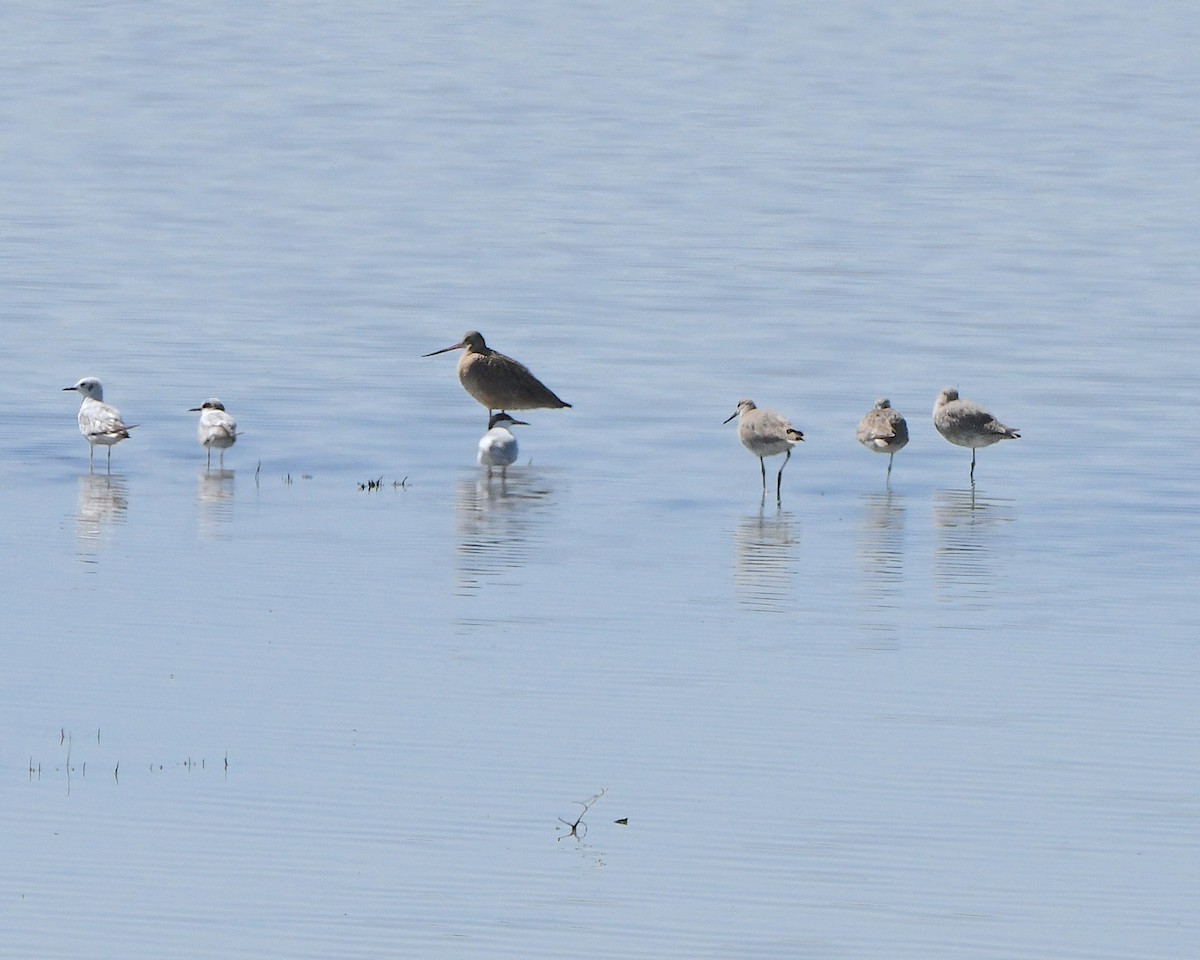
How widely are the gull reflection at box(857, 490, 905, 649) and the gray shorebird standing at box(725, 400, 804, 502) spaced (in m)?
0.76

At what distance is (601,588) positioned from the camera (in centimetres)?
1581

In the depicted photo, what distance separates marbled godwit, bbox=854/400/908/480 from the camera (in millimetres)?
21406

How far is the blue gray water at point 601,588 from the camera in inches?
390

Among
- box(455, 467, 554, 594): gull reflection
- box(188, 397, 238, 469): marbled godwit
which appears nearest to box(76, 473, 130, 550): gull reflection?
box(188, 397, 238, 469): marbled godwit

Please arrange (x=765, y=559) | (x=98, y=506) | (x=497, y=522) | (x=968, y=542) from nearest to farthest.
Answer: (x=765, y=559), (x=968, y=542), (x=497, y=522), (x=98, y=506)

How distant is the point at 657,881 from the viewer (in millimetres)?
9992

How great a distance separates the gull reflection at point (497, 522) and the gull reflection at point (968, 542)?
2.77 m

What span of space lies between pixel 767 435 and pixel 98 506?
5.39m

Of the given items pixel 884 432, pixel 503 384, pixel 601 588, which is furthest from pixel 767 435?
pixel 601 588

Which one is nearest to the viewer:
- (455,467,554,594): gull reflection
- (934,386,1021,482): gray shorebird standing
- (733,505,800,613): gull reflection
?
(733,505,800,613): gull reflection

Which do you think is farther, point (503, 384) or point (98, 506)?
point (503, 384)

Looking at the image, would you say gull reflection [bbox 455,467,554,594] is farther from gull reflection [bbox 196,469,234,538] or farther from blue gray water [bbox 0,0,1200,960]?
gull reflection [bbox 196,469,234,538]

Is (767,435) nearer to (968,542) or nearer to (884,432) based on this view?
(884,432)

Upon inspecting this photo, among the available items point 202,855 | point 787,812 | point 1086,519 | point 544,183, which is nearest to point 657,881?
point 787,812
